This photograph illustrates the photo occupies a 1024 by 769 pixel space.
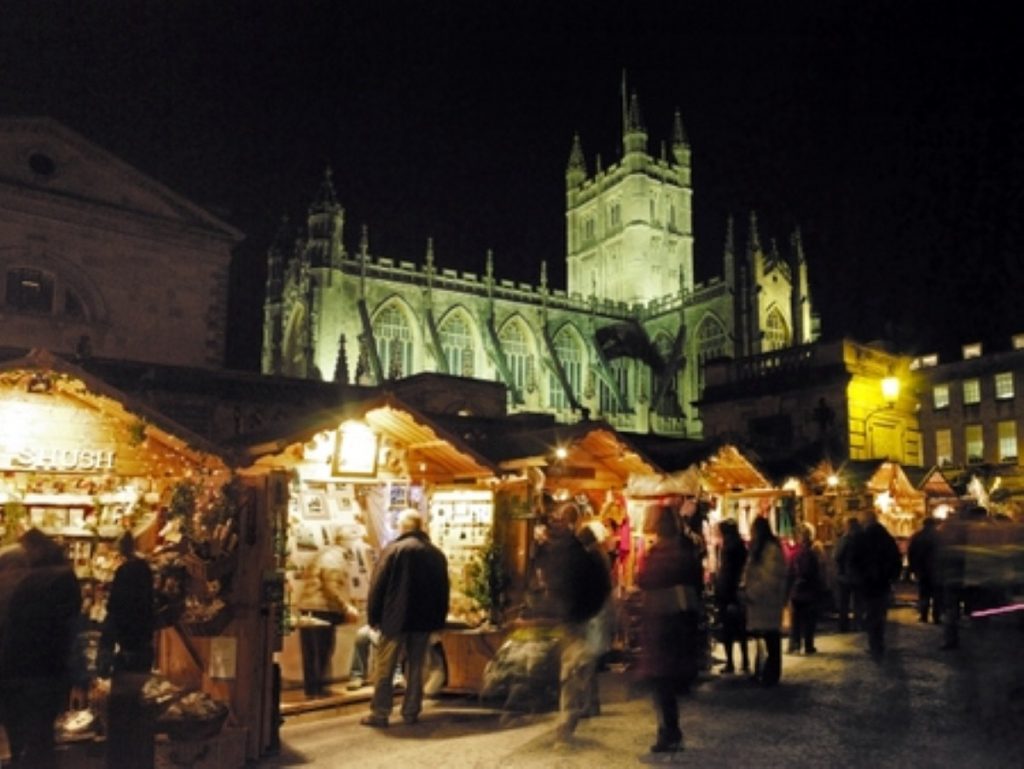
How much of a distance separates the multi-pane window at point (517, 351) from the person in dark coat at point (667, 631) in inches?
1672

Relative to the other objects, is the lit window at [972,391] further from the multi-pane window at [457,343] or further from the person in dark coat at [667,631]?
the person in dark coat at [667,631]

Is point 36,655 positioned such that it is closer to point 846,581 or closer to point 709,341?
point 846,581

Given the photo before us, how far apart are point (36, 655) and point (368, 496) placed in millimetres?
5599

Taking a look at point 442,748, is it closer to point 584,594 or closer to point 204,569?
point 584,594

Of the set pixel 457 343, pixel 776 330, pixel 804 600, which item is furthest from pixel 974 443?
pixel 804 600

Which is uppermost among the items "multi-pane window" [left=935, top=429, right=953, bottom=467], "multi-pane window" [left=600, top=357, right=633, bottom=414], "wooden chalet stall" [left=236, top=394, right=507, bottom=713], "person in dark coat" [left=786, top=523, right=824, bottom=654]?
"multi-pane window" [left=600, top=357, right=633, bottom=414]

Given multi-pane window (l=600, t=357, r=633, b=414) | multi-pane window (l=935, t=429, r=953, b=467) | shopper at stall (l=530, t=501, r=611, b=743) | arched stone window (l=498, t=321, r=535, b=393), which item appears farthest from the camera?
multi-pane window (l=600, t=357, r=633, b=414)

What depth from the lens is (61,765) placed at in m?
→ 5.73

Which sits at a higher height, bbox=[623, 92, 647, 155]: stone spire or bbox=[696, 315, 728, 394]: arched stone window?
bbox=[623, 92, 647, 155]: stone spire

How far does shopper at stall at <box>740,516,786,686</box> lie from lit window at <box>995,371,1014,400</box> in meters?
30.0

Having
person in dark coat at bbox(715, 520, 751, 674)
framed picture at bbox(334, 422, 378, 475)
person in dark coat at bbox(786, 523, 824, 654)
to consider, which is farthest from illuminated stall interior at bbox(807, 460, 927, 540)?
framed picture at bbox(334, 422, 378, 475)

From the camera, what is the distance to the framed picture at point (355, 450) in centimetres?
958

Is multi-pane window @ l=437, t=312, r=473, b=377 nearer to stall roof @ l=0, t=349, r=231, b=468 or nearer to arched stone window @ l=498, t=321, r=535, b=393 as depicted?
arched stone window @ l=498, t=321, r=535, b=393

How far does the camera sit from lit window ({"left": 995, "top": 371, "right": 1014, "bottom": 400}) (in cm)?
3406
